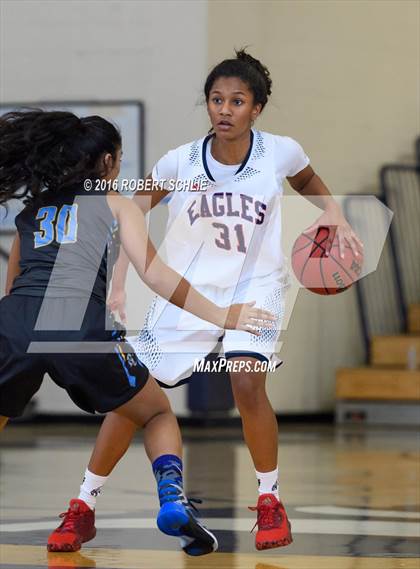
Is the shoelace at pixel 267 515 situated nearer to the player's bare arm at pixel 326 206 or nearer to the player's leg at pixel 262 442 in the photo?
the player's leg at pixel 262 442

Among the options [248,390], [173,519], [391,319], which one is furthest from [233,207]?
[391,319]

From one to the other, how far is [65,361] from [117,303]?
0.57 metres

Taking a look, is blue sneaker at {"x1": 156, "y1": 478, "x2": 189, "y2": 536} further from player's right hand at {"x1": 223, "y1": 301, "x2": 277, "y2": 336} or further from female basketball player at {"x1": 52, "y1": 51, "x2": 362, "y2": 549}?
female basketball player at {"x1": 52, "y1": 51, "x2": 362, "y2": 549}

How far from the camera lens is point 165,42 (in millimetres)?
8812

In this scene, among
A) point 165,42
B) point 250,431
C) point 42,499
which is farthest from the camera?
point 165,42

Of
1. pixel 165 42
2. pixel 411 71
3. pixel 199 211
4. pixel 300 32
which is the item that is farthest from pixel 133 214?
pixel 165 42

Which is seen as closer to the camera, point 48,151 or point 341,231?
point 48,151

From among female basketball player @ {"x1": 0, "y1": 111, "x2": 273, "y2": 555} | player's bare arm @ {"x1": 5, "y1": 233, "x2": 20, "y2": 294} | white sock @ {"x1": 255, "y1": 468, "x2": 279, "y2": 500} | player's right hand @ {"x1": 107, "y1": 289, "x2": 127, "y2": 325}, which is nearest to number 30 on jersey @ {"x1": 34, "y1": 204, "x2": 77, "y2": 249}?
female basketball player @ {"x1": 0, "y1": 111, "x2": 273, "y2": 555}

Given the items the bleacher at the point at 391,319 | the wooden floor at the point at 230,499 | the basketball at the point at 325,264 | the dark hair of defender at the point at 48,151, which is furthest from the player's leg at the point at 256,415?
the bleacher at the point at 391,319

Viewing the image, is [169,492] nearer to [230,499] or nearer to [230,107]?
[230,107]

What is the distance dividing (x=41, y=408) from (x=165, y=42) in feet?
8.61

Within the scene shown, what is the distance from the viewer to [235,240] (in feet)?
13.0

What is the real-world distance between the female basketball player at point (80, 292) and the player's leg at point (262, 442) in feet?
1.55

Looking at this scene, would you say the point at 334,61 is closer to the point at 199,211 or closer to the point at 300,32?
Answer: the point at 300,32
